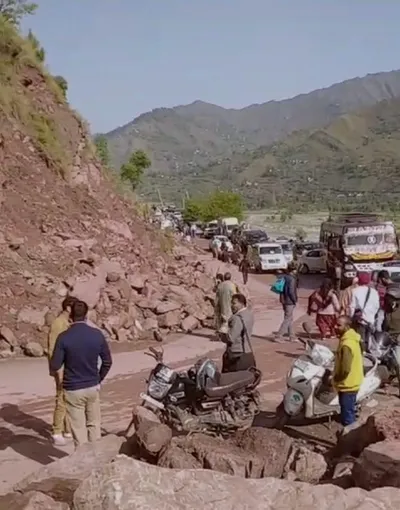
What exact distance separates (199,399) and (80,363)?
166cm

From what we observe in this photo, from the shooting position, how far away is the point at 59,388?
394 inches

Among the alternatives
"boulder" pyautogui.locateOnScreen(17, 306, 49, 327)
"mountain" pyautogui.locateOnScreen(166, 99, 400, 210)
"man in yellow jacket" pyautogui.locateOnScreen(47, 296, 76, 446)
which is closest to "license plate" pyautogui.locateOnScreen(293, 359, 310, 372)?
"man in yellow jacket" pyautogui.locateOnScreen(47, 296, 76, 446)

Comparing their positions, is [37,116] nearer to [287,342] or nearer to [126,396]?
[287,342]

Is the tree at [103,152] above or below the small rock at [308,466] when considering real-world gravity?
above

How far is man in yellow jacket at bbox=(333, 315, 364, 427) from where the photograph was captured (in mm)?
9492

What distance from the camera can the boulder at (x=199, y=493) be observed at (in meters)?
6.09

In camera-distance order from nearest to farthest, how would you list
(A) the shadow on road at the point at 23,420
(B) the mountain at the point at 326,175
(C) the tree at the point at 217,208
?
1. (A) the shadow on road at the point at 23,420
2. (C) the tree at the point at 217,208
3. (B) the mountain at the point at 326,175

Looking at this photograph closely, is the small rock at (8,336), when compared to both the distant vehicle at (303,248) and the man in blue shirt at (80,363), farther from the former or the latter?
the distant vehicle at (303,248)

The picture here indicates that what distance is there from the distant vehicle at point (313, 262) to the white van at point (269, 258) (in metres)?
0.80

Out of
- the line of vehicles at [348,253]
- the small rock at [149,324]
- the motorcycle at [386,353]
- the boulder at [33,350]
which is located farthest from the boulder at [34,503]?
the line of vehicles at [348,253]

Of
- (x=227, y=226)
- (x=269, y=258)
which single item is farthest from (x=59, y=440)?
(x=227, y=226)

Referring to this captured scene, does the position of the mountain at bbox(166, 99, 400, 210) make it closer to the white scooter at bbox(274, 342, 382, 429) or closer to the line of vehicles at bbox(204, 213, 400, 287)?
the line of vehicles at bbox(204, 213, 400, 287)

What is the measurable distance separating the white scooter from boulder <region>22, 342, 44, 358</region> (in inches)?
277

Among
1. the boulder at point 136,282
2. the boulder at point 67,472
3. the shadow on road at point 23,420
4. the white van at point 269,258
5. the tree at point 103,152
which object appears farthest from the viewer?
the white van at point 269,258
